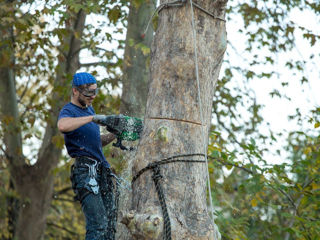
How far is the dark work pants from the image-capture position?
3836 mm

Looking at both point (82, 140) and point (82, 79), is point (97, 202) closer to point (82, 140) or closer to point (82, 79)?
point (82, 140)

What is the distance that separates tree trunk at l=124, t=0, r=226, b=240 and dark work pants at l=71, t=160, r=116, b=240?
0.69 meters

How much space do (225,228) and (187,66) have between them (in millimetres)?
3462

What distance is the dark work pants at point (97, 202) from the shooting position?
384cm

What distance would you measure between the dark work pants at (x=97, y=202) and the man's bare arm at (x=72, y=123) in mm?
434

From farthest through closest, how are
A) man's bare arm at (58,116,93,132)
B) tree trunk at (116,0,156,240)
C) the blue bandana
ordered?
tree trunk at (116,0,156,240) → the blue bandana → man's bare arm at (58,116,93,132)

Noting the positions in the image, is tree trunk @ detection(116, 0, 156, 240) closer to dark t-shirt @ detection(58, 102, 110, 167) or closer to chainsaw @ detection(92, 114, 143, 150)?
dark t-shirt @ detection(58, 102, 110, 167)

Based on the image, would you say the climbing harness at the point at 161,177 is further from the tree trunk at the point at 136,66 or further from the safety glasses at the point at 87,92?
the tree trunk at the point at 136,66

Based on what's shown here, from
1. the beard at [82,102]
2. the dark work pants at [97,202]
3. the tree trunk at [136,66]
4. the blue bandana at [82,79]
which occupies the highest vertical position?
the tree trunk at [136,66]

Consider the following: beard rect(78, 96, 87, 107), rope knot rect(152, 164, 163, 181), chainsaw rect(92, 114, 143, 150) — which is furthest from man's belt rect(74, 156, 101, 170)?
rope knot rect(152, 164, 163, 181)

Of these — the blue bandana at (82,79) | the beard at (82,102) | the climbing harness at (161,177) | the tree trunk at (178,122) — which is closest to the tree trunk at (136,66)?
the beard at (82,102)

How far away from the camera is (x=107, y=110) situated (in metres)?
7.40

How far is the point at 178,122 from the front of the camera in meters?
3.32

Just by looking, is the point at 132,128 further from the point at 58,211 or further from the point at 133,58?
the point at 58,211
